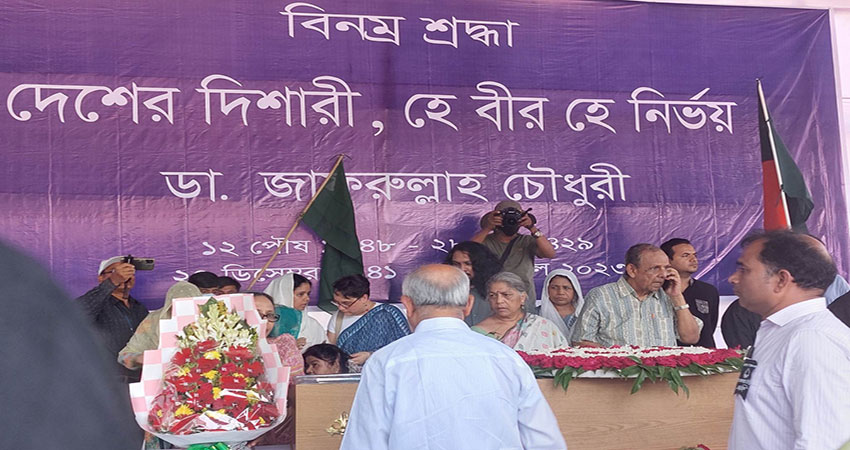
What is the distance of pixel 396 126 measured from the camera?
17.4 feet

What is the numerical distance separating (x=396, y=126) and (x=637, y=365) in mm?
2767

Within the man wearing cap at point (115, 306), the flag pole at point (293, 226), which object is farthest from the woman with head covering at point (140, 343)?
the flag pole at point (293, 226)

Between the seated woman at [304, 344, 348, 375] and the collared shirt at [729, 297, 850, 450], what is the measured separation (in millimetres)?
Result: 2047

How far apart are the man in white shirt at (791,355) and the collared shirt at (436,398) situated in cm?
53

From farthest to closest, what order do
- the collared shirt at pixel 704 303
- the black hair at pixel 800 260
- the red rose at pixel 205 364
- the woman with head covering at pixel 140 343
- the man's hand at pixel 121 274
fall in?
the collared shirt at pixel 704 303 → the man's hand at pixel 121 274 → the woman with head covering at pixel 140 343 → the red rose at pixel 205 364 → the black hair at pixel 800 260

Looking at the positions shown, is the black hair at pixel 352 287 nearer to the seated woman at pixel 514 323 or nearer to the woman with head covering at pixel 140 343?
the seated woman at pixel 514 323

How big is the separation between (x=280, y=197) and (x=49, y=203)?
1.19 m

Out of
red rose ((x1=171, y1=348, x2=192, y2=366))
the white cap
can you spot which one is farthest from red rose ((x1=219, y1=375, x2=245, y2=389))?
the white cap

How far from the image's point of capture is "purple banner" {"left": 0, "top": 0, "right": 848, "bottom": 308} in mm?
4875

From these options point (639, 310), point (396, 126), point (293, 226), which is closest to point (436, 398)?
point (639, 310)

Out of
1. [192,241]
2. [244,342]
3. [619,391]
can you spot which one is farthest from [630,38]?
[244,342]

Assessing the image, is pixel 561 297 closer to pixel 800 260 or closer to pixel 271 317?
pixel 271 317

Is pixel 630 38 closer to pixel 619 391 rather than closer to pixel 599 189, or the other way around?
pixel 599 189

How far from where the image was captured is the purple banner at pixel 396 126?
488 centimetres
